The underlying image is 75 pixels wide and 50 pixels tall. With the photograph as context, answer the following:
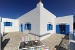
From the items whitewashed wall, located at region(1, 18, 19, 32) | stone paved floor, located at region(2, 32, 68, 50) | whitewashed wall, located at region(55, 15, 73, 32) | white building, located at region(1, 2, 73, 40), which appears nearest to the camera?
stone paved floor, located at region(2, 32, 68, 50)

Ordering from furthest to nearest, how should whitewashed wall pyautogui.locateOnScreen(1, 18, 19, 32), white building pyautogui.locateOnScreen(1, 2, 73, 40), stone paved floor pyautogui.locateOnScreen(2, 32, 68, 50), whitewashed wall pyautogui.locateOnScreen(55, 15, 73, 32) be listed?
whitewashed wall pyautogui.locateOnScreen(1, 18, 19, 32), whitewashed wall pyautogui.locateOnScreen(55, 15, 73, 32), white building pyautogui.locateOnScreen(1, 2, 73, 40), stone paved floor pyautogui.locateOnScreen(2, 32, 68, 50)

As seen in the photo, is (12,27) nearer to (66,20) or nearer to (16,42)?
(16,42)

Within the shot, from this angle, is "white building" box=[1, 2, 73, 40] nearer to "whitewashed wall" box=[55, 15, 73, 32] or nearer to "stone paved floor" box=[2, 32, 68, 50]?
"whitewashed wall" box=[55, 15, 73, 32]

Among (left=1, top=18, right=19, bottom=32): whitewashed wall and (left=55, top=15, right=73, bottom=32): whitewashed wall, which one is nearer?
(left=55, top=15, right=73, bottom=32): whitewashed wall

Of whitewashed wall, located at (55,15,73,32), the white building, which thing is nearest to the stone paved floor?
the white building

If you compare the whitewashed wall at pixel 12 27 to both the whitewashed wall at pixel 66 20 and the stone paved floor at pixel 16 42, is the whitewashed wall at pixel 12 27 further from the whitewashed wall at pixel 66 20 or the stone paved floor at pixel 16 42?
the whitewashed wall at pixel 66 20

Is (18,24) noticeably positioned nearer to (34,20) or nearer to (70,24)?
(34,20)

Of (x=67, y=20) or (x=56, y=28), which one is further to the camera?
(x=56, y=28)

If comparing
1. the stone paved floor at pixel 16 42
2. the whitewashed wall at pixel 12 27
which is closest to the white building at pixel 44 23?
the whitewashed wall at pixel 12 27

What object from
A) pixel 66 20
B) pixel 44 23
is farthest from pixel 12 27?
pixel 66 20

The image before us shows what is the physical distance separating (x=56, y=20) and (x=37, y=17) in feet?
18.6

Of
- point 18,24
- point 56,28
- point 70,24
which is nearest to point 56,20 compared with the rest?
point 56,28

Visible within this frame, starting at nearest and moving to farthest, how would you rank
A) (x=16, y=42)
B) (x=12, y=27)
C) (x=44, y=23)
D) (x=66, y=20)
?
(x=16, y=42) < (x=44, y=23) < (x=66, y=20) < (x=12, y=27)

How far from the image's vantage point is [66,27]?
48.9 feet
